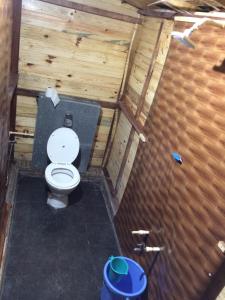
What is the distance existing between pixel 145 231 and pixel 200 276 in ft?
2.35

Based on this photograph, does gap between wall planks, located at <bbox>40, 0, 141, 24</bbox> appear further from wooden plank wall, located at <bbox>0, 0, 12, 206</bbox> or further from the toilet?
the toilet

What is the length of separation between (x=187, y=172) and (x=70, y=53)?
85.5 inches

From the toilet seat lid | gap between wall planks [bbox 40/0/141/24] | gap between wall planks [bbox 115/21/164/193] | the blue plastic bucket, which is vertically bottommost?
the blue plastic bucket

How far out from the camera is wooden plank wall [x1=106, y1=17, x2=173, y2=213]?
2605mm

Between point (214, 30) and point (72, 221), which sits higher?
point (214, 30)

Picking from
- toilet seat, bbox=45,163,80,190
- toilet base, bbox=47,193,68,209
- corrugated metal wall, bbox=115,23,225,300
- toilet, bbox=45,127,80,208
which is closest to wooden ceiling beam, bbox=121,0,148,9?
corrugated metal wall, bbox=115,23,225,300

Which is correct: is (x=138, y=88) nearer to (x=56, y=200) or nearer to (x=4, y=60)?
(x=4, y=60)

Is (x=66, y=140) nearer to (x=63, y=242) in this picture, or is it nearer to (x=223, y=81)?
(x=63, y=242)

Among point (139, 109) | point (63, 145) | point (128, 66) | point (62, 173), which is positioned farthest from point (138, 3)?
point (62, 173)

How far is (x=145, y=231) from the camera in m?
2.25

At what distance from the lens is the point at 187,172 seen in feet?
6.02

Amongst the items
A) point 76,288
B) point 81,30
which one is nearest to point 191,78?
point 81,30

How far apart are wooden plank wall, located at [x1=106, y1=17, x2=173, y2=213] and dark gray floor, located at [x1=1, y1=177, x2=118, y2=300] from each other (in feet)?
1.40

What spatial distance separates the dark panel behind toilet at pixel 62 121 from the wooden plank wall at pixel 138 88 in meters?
0.39
